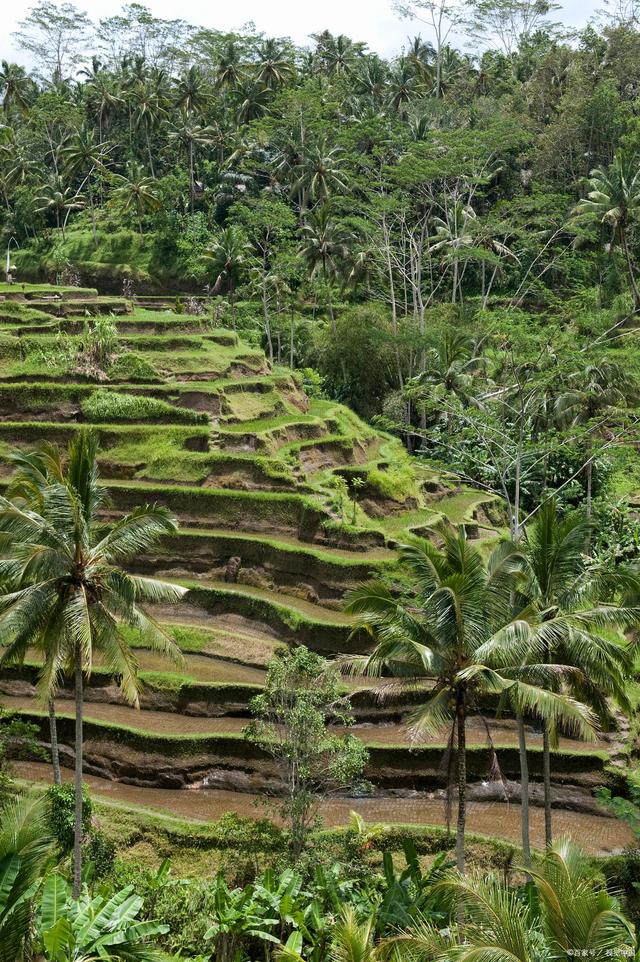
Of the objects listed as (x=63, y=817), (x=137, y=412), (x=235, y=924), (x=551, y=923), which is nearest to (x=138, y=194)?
(x=137, y=412)

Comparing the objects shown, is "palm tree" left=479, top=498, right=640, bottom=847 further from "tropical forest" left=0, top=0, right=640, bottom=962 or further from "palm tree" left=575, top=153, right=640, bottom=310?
"palm tree" left=575, top=153, right=640, bottom=310

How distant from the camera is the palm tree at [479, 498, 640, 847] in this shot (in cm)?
1788

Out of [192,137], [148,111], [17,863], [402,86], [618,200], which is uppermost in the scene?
[402,86]

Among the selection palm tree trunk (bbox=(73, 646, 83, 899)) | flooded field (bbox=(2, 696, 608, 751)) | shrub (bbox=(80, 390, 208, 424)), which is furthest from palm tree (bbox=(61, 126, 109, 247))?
palm tree trunk (bbox=(73, 646, 83, 899))

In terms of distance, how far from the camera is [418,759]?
2427 cm

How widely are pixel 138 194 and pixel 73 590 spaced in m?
50.6

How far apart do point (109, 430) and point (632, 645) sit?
22774mm

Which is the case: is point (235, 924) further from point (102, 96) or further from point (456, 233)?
point (102, 96)

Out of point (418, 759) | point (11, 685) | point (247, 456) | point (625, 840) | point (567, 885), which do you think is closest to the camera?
point (567, 885)

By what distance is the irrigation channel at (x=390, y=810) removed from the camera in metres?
22.5

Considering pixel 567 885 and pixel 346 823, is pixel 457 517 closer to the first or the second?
pixel 346 823

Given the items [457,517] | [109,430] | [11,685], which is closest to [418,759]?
[11,685]

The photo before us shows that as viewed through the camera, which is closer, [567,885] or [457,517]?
[567,885]

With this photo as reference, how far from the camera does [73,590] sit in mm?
17578
